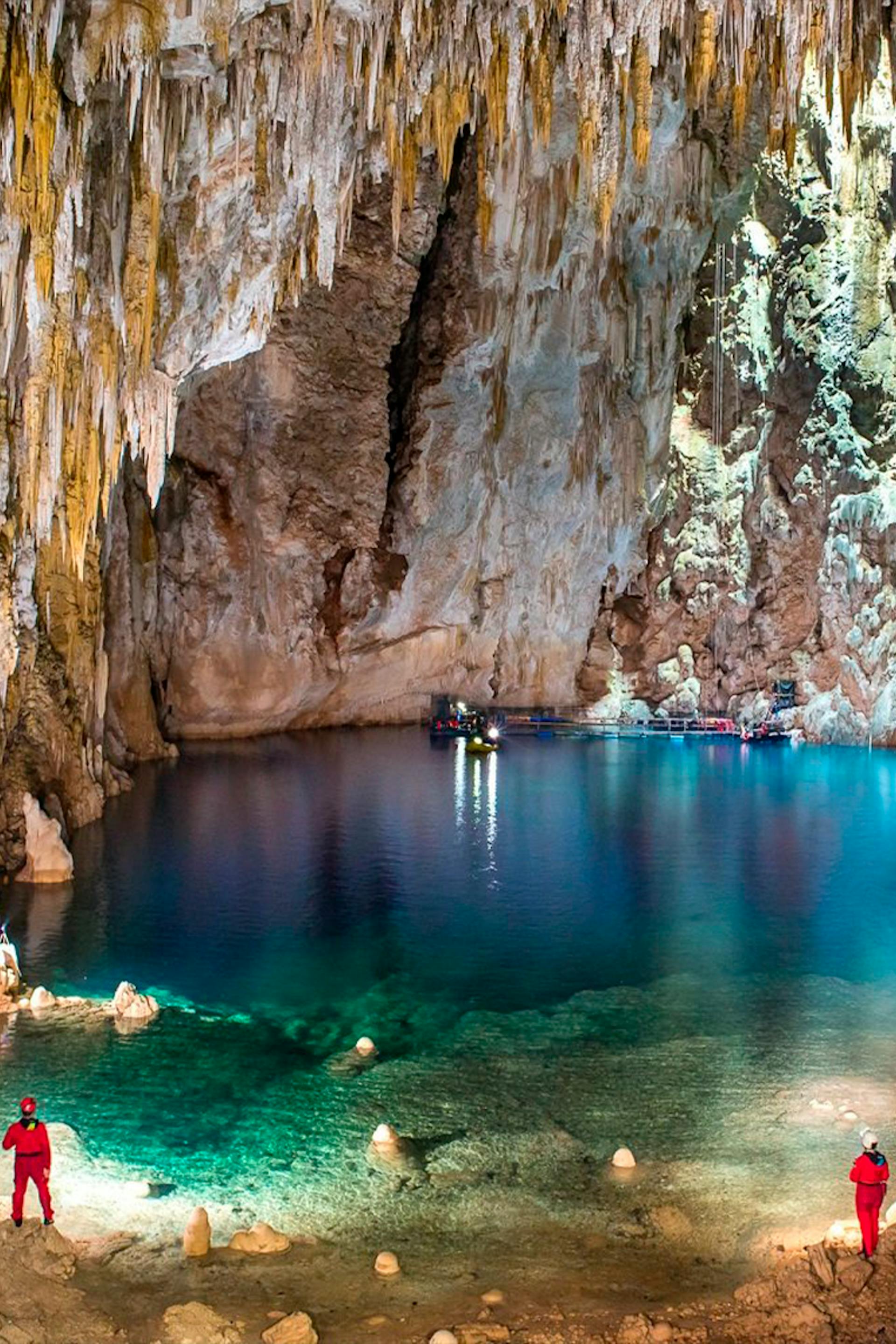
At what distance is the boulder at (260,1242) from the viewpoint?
19.5ft

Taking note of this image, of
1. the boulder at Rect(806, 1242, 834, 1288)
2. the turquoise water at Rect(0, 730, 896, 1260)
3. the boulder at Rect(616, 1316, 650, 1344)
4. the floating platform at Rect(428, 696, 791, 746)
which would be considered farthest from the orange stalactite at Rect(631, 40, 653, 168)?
the floating platform at Rect(428, 696, 791, 746)

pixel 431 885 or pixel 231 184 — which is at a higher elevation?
pixel 231 184

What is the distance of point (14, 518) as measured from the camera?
1251 centimetres

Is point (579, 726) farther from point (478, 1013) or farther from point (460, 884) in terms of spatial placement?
point (478, 1013)

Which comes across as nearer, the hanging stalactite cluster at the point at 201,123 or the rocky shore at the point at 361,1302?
the rocky shore at the point at 361,1302

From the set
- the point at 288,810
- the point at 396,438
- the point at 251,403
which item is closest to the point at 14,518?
the point at 288,810

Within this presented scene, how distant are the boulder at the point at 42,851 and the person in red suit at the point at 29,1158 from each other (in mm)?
7619

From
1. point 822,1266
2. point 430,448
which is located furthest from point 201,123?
point 430,448

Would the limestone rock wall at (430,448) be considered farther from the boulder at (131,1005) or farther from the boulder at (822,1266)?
the boulder at (822,1266)

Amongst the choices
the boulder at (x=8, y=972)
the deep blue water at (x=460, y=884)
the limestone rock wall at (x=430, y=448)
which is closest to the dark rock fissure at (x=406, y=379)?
the limestone rock wall at (x=430, y=448)

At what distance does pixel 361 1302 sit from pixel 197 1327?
0.73 m

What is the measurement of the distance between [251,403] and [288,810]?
374 inches

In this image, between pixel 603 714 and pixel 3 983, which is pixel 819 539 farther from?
pixel 3 983

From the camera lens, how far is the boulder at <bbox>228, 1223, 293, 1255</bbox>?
5938 mm
